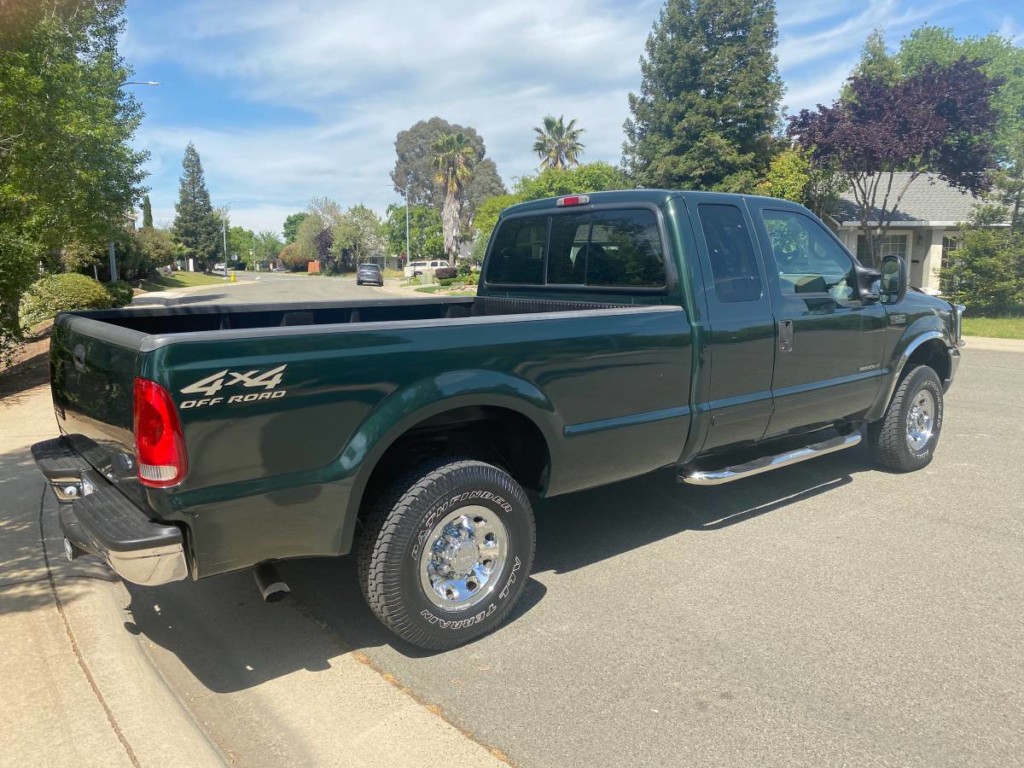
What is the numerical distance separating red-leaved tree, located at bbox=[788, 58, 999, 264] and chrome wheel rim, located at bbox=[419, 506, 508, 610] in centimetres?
2151

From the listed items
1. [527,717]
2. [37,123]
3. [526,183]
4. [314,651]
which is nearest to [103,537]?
[314,651]

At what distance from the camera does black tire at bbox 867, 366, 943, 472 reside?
5.89m

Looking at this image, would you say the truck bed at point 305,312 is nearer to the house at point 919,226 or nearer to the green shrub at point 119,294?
the green shrub at point 119,294

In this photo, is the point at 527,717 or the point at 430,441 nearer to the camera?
the point at 527,717

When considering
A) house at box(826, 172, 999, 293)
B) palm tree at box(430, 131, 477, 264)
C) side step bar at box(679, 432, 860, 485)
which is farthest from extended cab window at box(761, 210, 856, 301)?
palm tree at box(430, 131, 477, 264)

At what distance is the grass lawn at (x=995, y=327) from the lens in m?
16.4

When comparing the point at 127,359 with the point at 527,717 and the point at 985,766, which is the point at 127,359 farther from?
the point at 985,766

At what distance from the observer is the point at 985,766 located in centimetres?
265

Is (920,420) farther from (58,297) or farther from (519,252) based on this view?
(58,297)

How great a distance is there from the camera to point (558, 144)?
67.8m

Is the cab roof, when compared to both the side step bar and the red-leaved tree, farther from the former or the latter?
the red-leaved tree

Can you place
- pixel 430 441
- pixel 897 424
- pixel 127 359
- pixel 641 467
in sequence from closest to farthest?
pixel 127 359
pixel 430 441
pixel 641 467
pixel 897 424

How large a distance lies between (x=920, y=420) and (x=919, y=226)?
2321cm

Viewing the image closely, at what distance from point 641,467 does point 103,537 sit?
8.59 feet
